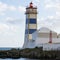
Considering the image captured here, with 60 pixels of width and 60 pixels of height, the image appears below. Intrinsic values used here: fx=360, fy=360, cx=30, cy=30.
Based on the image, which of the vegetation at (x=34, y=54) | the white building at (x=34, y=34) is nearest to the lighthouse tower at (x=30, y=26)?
the white building at (x=34, y=34)

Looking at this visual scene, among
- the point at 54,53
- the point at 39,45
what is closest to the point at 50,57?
the point at 54,53

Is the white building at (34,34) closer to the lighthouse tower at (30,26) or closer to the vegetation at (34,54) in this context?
the lighthouse tower at (30,26)

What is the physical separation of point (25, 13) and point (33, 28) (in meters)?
3.53

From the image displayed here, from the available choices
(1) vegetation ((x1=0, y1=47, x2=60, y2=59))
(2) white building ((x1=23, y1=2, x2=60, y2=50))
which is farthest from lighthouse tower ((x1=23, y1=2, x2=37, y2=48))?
(1) vegetation ((x1=0, y1=47, x2=60, y2=59))

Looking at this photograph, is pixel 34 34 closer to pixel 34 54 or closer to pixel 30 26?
pixel 30 26

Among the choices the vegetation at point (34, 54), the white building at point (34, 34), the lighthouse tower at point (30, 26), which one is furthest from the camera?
the lighthouse tower at point (30, 26)

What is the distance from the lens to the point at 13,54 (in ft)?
201

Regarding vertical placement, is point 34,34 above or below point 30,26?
below

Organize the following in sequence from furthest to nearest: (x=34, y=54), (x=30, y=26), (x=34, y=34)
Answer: (x=30, y=26) → (x=34, y=34) → (x=34, y=54)

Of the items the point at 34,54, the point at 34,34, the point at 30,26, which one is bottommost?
the point at 34,54

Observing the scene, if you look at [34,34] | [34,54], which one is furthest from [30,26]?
[34,54]

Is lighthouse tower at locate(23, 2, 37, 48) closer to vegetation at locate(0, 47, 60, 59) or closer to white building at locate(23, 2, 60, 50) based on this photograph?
white building at locate(23, 2, 60, 50)

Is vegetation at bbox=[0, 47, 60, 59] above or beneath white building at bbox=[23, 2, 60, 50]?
beneath

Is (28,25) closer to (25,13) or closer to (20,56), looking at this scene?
(25,13)
